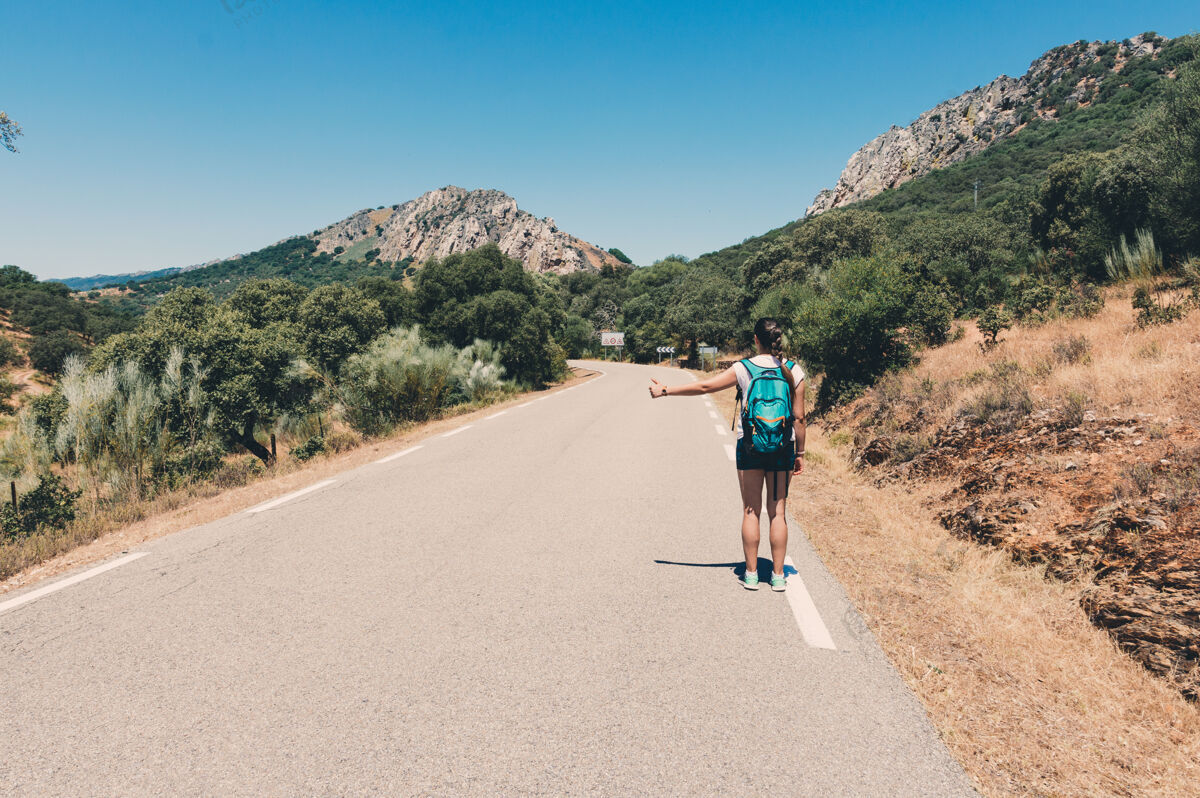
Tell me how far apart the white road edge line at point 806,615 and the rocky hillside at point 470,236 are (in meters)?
162

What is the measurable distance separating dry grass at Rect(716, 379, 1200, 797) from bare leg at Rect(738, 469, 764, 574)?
0.75 metres

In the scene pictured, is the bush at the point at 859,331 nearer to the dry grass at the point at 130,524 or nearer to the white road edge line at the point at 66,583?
the dry grass at the point at 130,524

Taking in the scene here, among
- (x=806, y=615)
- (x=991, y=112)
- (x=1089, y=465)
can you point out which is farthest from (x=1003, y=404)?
(x=991, y=112)

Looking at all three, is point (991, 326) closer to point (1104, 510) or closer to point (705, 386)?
point (1104, 510)

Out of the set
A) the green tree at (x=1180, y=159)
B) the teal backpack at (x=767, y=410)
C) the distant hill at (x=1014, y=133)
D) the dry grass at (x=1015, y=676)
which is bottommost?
the dry grass at (x=1015, y=676)

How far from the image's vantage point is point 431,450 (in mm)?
9766

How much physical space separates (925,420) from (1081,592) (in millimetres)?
4816

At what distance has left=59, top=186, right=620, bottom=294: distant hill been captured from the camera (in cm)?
15525

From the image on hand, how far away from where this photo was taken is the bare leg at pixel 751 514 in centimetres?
407

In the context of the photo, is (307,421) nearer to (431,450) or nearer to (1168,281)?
(431,450)

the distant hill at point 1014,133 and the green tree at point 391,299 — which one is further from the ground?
the distant hill at point 1014,133

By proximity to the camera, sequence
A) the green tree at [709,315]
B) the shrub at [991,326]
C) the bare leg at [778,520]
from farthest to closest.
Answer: the green tree at [709,315], the shrub at [991,326], the bare leg at [778,520]

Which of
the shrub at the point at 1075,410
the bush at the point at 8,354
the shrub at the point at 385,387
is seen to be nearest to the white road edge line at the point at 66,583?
the shrub at the point at 1075,410

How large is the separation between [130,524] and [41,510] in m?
2.38
